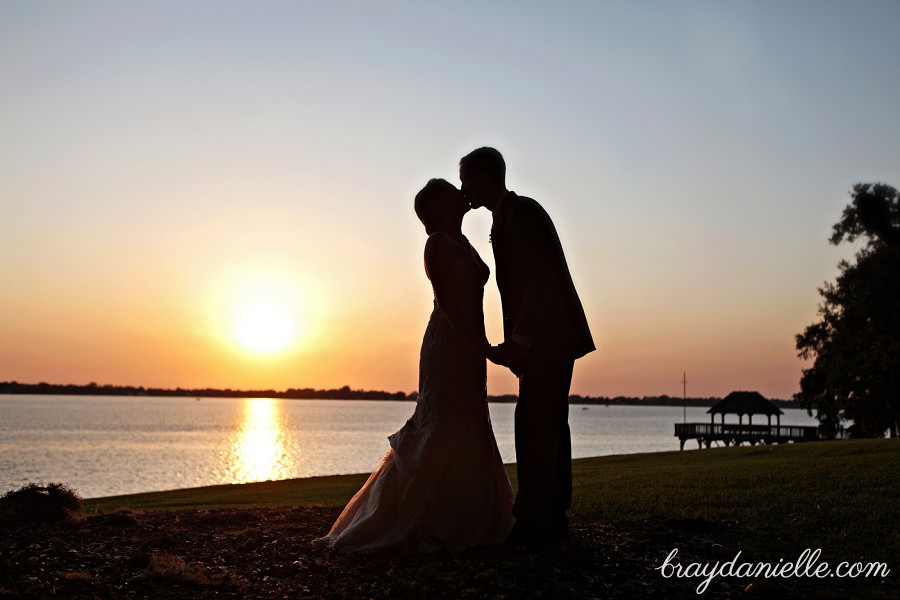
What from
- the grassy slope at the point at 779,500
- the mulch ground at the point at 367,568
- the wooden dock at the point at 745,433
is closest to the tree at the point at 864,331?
the wooden dock at the point at 745,433

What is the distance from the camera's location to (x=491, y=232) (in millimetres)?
7539

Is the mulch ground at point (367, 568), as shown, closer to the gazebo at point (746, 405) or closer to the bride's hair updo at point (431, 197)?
the bride's hair updo at point (431, 197)

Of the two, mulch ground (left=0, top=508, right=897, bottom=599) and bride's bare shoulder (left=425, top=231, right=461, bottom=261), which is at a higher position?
bride's bare shoulder (left=425, top=231, right=461, bottom=261)

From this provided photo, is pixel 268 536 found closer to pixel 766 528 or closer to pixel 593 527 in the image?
pixel 593 527

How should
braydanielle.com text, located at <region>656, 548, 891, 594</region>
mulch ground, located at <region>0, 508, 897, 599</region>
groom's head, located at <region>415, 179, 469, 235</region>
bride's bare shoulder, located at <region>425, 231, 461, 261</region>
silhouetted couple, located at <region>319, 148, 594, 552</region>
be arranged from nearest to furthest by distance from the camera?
mulch ground, located at <region>0, 508, 897, 599</region>, braydanielle.com text, located at <region>656, 548, 891, 594</region>, silhouetted couple, located at <region>319, 148, 594, 552</region>, bride's bare shoulder, located at <region>425, 231, 461, 261</region>, groom's head, located at <region>415, 179, 469, 235</region>

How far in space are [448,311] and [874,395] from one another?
4504cm

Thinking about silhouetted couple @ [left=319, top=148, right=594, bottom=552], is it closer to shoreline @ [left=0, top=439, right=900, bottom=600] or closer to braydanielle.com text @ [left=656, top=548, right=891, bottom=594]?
shoreline @ [left=0, top=439, right=900, bottom=600]

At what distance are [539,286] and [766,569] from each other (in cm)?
314

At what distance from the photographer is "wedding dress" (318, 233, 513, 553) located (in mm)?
7438

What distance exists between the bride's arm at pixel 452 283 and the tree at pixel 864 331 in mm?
36854

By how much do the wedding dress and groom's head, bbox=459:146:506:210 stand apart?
0.49m

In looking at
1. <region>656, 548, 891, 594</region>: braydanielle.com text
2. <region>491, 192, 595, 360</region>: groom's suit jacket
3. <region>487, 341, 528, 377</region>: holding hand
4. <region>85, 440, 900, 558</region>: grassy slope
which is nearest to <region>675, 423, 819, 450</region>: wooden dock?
<region>85, 440, 900, 558</region>: grassy slope

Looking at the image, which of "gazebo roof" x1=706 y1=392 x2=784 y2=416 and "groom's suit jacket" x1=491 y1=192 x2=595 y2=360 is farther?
"gazebo roof" x1=706 y1=392 x2=784 y2=416

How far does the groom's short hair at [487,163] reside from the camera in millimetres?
7504
